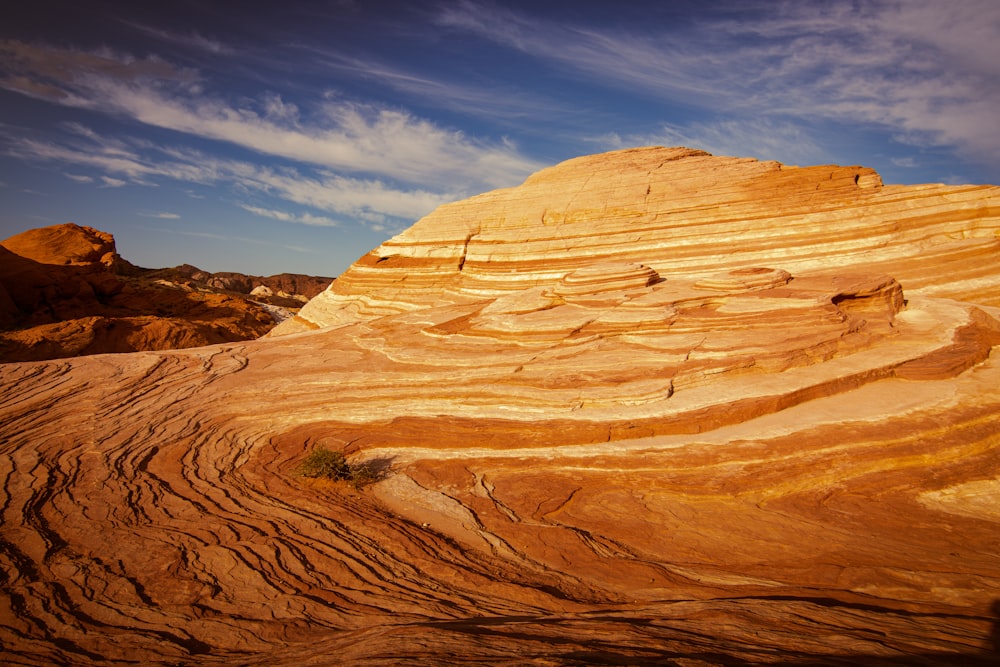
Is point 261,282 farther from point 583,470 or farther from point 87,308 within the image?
point 583,470

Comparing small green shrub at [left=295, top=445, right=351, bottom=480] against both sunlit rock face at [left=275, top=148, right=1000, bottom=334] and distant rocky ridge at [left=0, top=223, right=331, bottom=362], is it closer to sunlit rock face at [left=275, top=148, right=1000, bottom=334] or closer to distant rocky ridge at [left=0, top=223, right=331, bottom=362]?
sunlit rock face at [left=275, top=148, right=1000, bottom=334]

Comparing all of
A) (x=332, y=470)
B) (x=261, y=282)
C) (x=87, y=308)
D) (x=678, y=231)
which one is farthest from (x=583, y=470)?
(x=261, y=282)

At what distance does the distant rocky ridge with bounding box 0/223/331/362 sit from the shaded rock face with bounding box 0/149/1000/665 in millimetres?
14842

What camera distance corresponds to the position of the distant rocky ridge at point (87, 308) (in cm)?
2641

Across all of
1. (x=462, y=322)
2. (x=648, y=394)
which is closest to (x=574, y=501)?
(x=648, y=394)

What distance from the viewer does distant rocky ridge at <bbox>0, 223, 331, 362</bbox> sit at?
2641 centimetres

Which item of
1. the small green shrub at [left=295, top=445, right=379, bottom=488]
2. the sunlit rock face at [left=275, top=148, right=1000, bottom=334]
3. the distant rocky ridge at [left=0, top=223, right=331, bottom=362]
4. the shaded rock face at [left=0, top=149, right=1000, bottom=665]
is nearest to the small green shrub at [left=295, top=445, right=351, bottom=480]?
the small green shrub at [left=295, top=445, right=379, bottom=488]

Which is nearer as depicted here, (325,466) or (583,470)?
(583,470)

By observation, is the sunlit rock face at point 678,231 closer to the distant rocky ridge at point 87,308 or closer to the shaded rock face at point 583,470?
the shaded rock face at point 583,470

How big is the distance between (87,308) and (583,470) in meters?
39.1

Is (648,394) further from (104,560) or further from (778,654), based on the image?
(104,560)

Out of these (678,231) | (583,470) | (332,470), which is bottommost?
(332,470)

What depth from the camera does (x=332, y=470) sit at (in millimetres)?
10641

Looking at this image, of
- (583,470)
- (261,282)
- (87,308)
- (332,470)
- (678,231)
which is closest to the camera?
(583,470)
